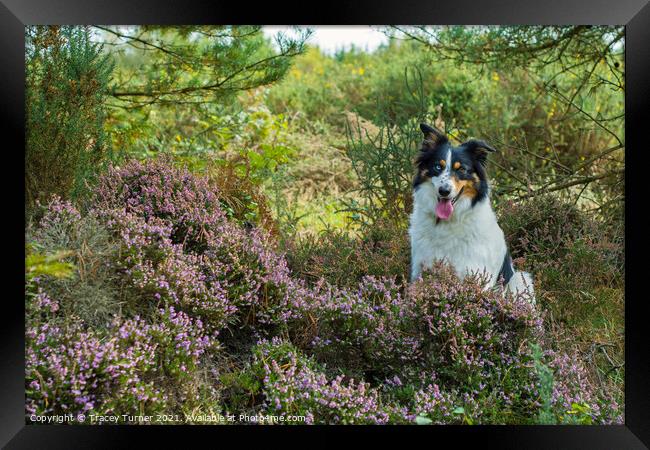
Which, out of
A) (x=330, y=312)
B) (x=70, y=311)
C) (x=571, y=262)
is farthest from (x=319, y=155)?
(x=70, y=311)

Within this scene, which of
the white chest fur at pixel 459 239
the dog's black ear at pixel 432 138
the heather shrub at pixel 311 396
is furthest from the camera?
the dog's black ear at pixel 432 138

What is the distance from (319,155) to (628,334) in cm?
592

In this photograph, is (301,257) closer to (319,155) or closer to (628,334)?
(628,334)

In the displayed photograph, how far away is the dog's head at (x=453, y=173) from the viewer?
15.8 feet

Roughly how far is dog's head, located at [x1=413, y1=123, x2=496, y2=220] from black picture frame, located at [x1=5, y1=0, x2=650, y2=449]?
135 centimetres

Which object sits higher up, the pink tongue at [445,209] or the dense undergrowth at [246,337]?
the pink tongue at [445,209]

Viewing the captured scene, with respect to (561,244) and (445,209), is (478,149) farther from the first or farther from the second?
(561,244)

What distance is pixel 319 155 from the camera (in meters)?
9.12

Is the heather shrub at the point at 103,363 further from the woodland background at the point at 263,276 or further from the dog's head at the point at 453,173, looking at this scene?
the dog's head at the point at 453,173

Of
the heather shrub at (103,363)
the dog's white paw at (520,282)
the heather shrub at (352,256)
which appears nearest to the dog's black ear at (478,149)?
the dog's white paw at (520,282)

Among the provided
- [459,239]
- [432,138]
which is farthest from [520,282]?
[432,138]

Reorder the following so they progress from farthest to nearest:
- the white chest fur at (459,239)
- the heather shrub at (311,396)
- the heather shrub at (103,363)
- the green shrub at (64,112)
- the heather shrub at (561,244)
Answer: the heather shrub at (561,244) < the white chest fur at (459,239) < the green shrub at (64,112) < the heather shrub at (311,396) < the heather shrub at (103,363)
